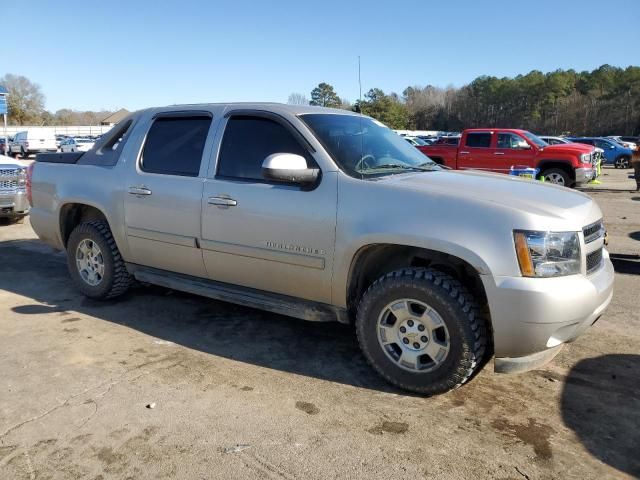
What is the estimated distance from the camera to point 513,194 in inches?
133

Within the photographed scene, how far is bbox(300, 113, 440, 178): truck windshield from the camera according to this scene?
382cm

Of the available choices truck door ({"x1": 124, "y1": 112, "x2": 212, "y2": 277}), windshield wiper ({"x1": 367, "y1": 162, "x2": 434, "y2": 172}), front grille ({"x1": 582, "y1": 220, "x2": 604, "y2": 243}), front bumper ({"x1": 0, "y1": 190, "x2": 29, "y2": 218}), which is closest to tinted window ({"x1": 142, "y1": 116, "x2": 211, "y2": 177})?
truck door ({"x1": 124, "y1": 112, "x2": 212, "y2": 277})

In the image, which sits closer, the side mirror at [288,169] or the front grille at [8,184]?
the side mirror at [288,169]

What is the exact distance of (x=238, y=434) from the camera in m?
2.95

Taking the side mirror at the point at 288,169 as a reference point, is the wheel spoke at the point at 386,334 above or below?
below

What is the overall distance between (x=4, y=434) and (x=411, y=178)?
2.87 m

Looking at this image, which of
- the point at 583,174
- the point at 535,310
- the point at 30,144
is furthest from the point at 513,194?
the point at 30,144

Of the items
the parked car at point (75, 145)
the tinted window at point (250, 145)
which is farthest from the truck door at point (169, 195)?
the parked car at point (75, 145)

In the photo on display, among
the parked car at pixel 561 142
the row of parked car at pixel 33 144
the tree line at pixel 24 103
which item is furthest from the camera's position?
the tree line at pixel 24 103

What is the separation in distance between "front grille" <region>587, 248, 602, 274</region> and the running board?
1.57m

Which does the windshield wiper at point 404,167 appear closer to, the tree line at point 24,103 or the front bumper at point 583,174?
the front bumper at point 583,174

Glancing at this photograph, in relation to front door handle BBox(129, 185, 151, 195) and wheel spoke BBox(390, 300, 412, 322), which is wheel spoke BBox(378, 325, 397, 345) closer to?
wheel spoke BBox(390, 300, 412, 322)

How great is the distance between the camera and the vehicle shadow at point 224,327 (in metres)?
3.88

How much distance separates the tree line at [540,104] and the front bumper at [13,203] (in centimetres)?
4307
